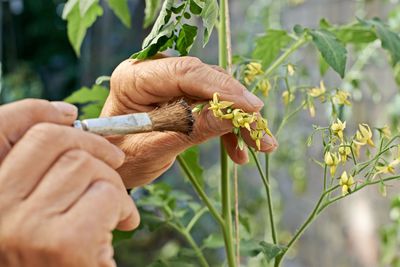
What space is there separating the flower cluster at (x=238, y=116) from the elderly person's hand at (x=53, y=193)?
14 cm

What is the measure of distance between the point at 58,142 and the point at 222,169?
1.05 ft

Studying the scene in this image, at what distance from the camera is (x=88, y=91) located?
992 mm

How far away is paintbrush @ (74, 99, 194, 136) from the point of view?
620mm

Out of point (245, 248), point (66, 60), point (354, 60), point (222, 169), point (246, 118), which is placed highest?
point (246, 118)

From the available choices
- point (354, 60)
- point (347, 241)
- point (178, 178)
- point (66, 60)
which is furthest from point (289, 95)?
point (66, 60)

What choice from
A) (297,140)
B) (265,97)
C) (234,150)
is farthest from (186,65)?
(297,140)

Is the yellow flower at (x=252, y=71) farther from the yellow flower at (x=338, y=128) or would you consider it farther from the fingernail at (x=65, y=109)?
the fingernail at (x=65, y=109)

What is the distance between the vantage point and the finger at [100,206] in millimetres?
519

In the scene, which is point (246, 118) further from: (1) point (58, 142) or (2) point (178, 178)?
(2) point (178, 178)

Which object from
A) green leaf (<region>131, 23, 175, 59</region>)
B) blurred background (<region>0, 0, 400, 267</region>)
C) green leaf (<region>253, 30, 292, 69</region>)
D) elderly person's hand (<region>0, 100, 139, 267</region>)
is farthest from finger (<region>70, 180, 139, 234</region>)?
blurred background (<region>0, 0, 400, 267</region>)

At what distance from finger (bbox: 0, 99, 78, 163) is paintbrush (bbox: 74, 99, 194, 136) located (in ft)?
0.12

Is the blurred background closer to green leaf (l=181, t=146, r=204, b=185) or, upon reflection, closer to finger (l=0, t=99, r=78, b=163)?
green leaf (l=181, t=146, r=204, b=185)

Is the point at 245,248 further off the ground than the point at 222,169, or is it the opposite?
the point at 222,169

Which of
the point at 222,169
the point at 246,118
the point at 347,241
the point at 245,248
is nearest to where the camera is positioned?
the point at 246,118
